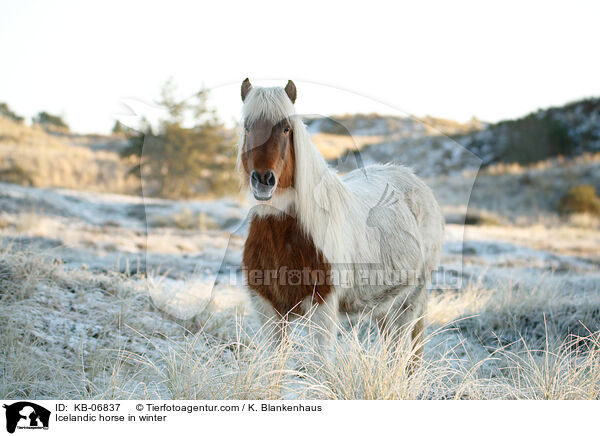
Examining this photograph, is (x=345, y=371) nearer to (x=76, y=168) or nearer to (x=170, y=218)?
(x=170, y=218)

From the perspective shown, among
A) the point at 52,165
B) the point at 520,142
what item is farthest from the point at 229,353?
the point at 520,142

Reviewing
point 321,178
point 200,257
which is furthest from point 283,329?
point 200,257

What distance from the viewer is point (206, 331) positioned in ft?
12.8

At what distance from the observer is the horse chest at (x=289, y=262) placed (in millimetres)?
2678

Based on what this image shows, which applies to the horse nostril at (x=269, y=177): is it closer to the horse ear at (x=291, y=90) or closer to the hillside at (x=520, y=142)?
the horse ear at (x=291, y=90)

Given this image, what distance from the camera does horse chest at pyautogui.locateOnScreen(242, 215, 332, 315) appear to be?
8.79ft

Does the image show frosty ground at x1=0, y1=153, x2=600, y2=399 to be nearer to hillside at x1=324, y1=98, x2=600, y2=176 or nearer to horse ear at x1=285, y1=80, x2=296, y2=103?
horse ear at x1=285, y1=80, x2=296, y2=103

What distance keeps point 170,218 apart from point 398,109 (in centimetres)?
754

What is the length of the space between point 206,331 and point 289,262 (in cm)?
168
